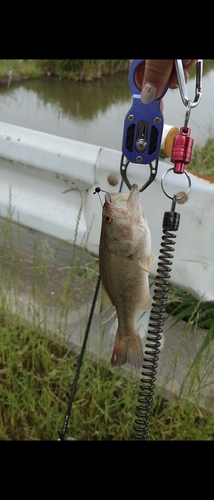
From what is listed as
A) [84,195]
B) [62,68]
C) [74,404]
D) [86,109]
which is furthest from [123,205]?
[62,68]

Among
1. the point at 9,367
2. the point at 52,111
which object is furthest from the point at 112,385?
the point at 52,111

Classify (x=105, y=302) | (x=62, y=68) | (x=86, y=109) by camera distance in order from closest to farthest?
(x=105, y=302)
(x=86, y=109)
(x=62, y=68)

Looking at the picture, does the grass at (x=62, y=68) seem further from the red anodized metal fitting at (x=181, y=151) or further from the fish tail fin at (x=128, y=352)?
the fish tail fin at (x=128, y=352)

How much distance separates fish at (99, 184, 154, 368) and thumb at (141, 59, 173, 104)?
329 millimetres

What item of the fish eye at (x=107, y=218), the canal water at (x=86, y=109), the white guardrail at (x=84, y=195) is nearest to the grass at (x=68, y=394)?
the white guardrail at (x=84, y=195)

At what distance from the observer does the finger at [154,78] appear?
4.47ft

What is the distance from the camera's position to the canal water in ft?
19.9

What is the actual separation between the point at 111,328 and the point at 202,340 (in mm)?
533

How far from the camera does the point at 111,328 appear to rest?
8.38 feet

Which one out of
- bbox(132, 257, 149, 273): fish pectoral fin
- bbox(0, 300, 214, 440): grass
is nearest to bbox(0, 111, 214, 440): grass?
bbox(0, 300, 214, 440): grass

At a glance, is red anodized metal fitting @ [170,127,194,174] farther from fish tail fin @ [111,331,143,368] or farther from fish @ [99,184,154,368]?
fish tail fin @ [111,331,143,368]

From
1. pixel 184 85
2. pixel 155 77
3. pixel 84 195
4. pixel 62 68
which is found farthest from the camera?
pixel 62 68

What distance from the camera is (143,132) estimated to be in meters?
1.41

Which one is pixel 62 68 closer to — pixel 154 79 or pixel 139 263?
pixel 154 79
